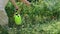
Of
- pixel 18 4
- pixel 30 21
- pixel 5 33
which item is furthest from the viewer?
pixel 18 4

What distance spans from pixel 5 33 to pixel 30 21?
51cm

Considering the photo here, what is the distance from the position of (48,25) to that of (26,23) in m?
0.38

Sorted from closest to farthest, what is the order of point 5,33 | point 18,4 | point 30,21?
point 5,33 → point 30,21 → point 18,4

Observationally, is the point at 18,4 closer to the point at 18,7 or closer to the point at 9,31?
the point at 18,7

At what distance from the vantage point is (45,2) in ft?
13.1

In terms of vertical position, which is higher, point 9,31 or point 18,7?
point 18,7

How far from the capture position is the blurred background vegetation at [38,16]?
353 centimetres

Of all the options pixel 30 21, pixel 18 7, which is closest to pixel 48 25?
pixel 30 21

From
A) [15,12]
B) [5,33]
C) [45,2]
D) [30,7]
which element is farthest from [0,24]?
[45,2]

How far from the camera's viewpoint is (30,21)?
3.75 metres

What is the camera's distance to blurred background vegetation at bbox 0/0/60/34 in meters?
3.53

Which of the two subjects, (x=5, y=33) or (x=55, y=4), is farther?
(x=55, y=4)

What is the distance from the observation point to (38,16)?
3.85 m

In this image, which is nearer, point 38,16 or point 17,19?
point 17,19
